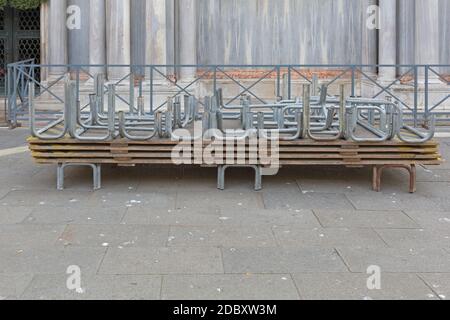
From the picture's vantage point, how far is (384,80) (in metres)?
14.8

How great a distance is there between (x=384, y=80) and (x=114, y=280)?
10880 mm

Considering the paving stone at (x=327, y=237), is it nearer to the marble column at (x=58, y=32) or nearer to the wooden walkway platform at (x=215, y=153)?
the wooden walkway platform at (x=215, y=153)

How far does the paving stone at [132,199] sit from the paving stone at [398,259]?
2354 mm

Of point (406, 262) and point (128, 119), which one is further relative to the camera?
point (128, 119)

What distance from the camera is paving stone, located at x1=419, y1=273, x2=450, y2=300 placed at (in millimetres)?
4848

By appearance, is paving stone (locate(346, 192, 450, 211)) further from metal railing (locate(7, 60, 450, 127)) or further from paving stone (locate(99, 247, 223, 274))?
metal railing (locate(7, 60, 450, 127))

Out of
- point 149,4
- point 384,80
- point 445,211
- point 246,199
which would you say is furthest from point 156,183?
point 384,80

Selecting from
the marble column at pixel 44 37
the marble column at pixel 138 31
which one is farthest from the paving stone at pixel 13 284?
the marble column at pixel 44 37

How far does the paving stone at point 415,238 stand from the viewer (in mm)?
6070

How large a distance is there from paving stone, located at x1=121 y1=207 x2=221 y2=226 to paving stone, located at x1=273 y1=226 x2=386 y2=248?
769 mm

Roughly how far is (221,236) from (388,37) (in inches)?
386
